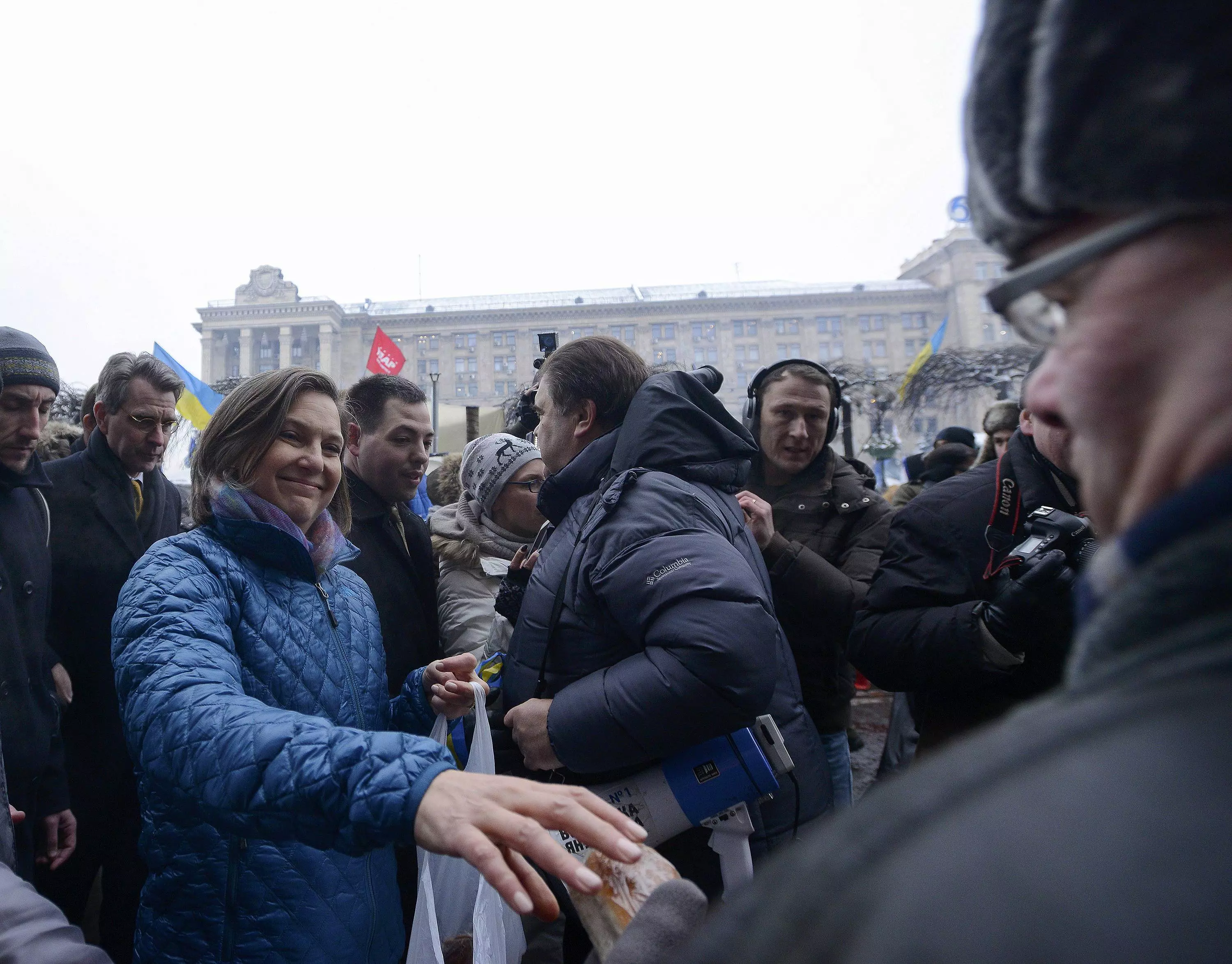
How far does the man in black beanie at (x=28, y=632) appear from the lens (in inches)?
93.9

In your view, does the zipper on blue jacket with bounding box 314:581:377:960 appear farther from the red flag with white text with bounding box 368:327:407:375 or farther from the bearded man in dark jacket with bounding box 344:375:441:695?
the red flag with white text with bounding box 368:327:407:375

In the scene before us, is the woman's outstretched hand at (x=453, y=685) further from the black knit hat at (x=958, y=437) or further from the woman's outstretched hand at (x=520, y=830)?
the black knit hat at (x=958, y=437)

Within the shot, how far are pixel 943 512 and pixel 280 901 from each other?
1.99m

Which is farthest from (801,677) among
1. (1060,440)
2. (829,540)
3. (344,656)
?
(344,656)

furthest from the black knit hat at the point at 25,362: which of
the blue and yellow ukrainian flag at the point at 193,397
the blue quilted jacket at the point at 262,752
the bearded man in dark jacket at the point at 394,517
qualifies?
the blue and yellow ukrainian flag at the point at 193,397

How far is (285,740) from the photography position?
113 cm

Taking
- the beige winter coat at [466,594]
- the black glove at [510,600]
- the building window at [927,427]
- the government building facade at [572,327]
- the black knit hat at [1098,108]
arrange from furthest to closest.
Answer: the government building facade at [572,327]
the building window at [927,427]
the beige winter coat at [466,594]
the black glove at [510,600]
the black knit hat at [1098,108]

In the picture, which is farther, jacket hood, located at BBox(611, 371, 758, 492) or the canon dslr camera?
jacket hood, located at BBox(611, 371, 758, 492)

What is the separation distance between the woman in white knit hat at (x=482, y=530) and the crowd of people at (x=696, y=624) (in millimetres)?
18

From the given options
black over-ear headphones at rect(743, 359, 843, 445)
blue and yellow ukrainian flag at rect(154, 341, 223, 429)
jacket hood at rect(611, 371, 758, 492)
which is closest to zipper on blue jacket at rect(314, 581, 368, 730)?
jacket hood at rect(611, 371, 758, 492)

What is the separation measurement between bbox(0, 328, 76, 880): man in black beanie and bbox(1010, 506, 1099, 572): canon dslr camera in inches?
122

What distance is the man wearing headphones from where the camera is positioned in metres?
2.82

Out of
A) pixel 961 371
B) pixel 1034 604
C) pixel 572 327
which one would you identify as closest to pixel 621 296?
pixel 572 327

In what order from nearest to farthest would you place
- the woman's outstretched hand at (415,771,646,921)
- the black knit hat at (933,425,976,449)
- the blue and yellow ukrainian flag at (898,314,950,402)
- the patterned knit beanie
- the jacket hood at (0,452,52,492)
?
the woman's outstretched hand at (415,771,646,921)
the jacket hood at (0,452,52,492)
the patterned knit beanie
the black knit hat at (933,425,976,449)
the blue and yellow ukrainian flag at (898,314,950,402)
